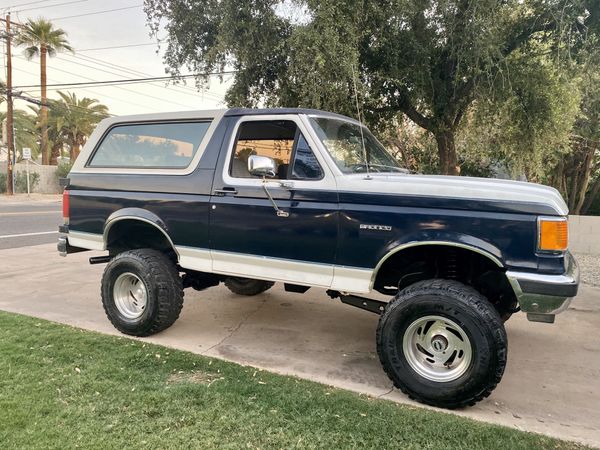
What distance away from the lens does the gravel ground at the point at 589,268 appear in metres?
7.80

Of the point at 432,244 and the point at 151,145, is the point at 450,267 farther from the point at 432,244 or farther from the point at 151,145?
the point at 151,145

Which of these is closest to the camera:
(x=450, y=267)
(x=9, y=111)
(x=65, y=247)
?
(x=450, y=267)

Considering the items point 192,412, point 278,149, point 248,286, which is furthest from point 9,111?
point 192,412

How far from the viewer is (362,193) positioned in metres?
3.63

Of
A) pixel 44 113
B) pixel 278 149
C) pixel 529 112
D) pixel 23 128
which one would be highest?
pixel 44 113

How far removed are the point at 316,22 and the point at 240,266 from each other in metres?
4.61

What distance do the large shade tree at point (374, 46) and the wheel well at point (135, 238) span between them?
11.9ft

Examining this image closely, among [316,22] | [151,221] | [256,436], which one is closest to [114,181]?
[151,221]

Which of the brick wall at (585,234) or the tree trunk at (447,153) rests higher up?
the tree trunk at (447,153)

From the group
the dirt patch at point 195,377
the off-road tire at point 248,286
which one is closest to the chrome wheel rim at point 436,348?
the dirt patch at point 195,377

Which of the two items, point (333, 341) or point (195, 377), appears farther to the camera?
point (333, 341)

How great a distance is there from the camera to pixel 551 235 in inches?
124

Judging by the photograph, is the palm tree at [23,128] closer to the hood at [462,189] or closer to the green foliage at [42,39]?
the green foliage at [42,39]

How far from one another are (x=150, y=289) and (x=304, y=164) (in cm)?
190
